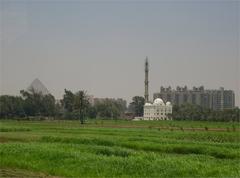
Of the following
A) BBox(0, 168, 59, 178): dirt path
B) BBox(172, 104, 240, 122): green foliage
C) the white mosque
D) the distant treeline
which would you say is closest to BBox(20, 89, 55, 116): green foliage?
the distant treeline

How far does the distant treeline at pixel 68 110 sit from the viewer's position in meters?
118

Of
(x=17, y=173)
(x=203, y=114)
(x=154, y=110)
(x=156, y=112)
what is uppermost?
(x=154, y=110)

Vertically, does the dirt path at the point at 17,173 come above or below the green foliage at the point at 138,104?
below

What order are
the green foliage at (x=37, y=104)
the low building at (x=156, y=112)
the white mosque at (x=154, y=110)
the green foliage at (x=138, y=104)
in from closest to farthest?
the green foliage at (x=37, y=104), the white mosque at (x=154, y=110), the low building at (x=156, y=112), the green foliage at (x=138, y=104)

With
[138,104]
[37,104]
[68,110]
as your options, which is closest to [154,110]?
[138,104]

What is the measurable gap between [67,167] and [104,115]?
130131mm

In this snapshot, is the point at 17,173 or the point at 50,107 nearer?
the point at 17,173

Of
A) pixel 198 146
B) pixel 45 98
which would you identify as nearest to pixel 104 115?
pixel 45 98

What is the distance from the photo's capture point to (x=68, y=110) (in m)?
143

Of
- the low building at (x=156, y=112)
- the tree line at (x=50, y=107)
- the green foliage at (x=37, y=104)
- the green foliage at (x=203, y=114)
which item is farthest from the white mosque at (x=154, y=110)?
the green foliage at (x=37, y=104)

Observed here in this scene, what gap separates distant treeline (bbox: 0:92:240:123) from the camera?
118 meters

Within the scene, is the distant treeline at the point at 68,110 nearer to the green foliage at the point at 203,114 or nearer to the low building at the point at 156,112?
the green foliage at the point at 203,114

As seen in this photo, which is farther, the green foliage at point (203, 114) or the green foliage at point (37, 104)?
the green foliage at point (37, 104)

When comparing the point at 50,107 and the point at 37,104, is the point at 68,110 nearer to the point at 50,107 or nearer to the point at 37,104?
the point at 50,107
